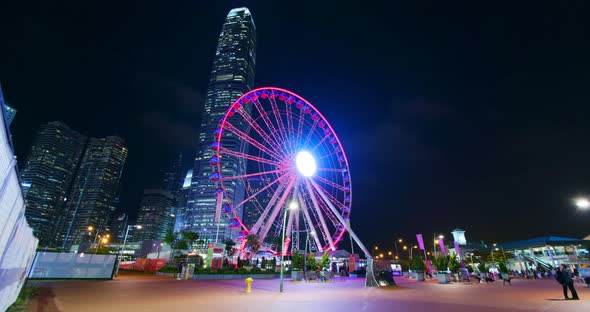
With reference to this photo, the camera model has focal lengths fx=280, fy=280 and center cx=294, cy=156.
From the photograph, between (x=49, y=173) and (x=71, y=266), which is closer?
(x=71, y=266)

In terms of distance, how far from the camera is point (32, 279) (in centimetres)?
2161

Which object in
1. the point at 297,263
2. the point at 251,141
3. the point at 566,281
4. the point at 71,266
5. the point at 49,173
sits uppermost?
the point at 49,173

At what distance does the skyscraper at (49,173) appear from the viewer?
13238 cm

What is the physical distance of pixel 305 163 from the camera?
36.1 meters

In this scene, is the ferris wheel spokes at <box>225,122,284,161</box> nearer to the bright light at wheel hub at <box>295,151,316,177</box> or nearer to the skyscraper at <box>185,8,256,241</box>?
the bright light at wheel hub at <box>295,151,316,177</box>

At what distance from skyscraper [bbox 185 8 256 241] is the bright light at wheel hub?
253 ft

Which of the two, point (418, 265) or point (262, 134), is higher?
point (262, 134)

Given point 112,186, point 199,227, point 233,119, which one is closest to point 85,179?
point 112,186

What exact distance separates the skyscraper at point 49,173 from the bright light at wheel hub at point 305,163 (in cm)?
15090

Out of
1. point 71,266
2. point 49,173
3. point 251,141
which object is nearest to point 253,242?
point 251,141

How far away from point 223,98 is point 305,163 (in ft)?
446

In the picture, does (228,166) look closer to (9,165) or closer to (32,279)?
(32,279)

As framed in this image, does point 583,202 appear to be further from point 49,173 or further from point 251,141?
point 49,173

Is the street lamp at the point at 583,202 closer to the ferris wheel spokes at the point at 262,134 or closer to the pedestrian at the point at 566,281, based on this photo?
the pedestrian at the point at 566,281
